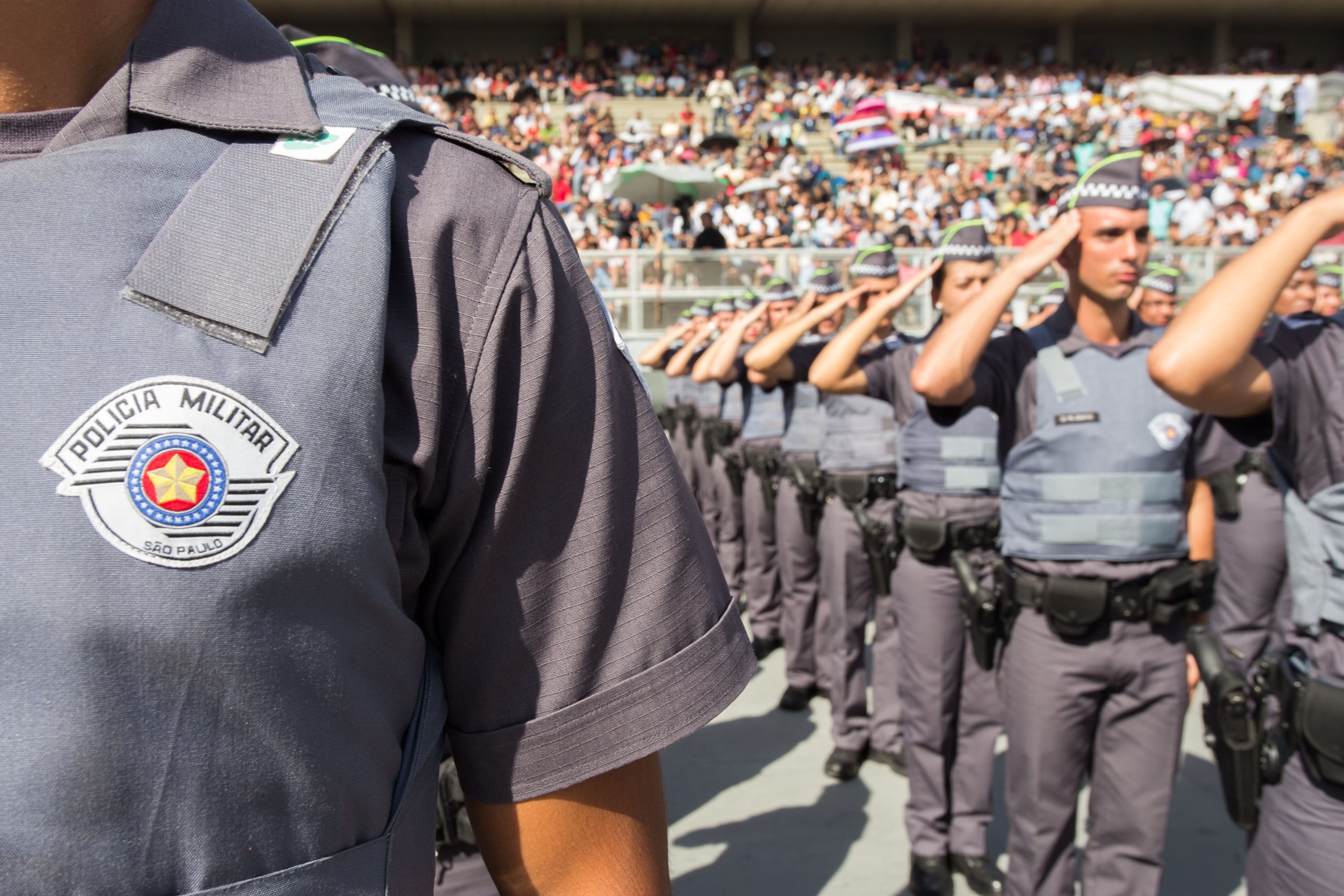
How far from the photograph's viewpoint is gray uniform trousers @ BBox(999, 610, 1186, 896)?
311 cm

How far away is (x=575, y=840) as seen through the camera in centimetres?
80

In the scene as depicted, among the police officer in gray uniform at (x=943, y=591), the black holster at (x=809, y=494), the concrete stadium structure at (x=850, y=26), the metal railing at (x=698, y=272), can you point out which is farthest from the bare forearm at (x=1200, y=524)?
the concrete stadium structure at (x=850, y=26)

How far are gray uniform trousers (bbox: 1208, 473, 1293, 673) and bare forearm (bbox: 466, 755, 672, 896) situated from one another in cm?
516

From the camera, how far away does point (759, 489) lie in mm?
7758

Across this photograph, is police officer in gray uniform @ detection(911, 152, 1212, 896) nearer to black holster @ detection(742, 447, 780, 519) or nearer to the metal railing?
black holster @ detection(742, 447, 780, 519)

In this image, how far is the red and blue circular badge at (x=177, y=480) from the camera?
24.4 inches

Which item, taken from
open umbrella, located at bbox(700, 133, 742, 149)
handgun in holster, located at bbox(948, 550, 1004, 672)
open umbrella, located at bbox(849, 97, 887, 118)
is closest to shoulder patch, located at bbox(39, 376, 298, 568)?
handgun in holster, located at bbox(948, 550, 1004, 672)

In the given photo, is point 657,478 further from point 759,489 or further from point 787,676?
point 759,489

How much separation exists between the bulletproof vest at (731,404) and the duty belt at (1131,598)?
18.8 feet

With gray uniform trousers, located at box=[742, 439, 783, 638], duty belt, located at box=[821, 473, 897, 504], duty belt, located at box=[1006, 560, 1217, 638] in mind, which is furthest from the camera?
gray uniform trousers, located at box=[742, 439, 783, 638]

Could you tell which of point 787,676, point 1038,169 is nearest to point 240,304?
point 787,676

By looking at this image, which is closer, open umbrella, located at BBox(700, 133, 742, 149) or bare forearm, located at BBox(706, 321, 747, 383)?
bare forearm, located at BBox(706, 321, 747, 383)

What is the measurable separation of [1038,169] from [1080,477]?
18.5 meters

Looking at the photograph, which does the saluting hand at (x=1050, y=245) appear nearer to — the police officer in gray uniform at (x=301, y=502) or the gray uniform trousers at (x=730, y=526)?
the police officer in gray uniform at (x=301, y=502)
